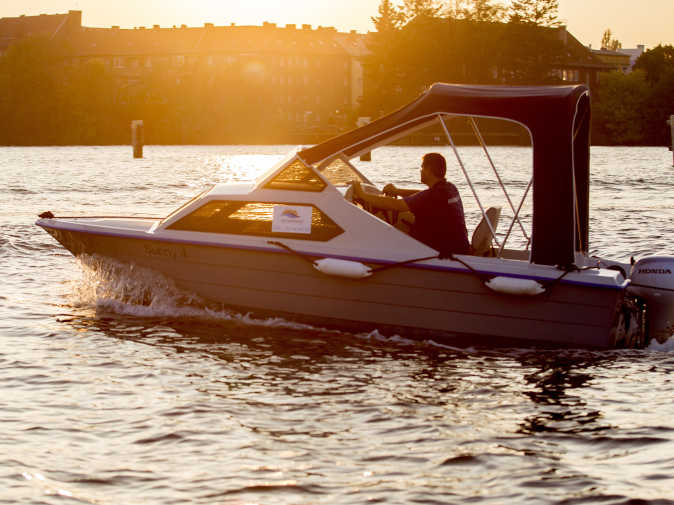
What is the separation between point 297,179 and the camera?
11062 millimetres

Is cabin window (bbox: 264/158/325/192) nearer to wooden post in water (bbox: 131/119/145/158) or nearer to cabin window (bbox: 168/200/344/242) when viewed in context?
cabin window (bbox: 168/200/344/242)

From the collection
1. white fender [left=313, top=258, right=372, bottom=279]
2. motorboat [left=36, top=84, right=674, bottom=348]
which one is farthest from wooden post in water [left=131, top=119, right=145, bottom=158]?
white fender [left=313, top=258, right=372, bottom=279]

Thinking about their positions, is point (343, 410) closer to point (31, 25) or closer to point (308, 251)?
point (308, 251)

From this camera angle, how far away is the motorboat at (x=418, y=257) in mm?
10047

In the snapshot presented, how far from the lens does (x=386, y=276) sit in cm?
1056

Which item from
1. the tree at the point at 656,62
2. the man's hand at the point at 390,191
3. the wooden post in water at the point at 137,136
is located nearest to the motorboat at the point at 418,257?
the man's hand at the point at 390,191

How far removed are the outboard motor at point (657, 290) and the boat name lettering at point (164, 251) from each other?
4334mm

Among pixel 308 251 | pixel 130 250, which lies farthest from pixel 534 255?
pixel 130 250

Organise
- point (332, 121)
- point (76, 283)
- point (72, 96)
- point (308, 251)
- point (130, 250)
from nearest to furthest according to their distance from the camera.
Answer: point (308, 251) → point (130, 250) → point (76, 283) → point (72, 96) → point (332, 121)

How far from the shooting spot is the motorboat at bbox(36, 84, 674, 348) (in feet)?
33.0

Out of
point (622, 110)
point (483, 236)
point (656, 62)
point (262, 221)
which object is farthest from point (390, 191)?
point (656, 62)

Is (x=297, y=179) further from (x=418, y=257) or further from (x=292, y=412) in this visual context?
(x=292, y=412)

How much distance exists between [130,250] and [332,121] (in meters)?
129

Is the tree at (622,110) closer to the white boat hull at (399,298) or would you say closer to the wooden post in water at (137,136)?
the wooden post in water at (137,136)
